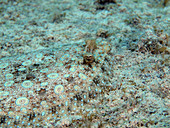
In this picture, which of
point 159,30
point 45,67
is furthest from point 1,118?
point 159,30

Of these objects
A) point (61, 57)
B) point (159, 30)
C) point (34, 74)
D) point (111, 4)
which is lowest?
point (34, 74)

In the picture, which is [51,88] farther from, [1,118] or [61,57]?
[1,118]

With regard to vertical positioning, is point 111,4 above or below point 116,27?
Result: above

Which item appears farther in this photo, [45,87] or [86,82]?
[86,82]

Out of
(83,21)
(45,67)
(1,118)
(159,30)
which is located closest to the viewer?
(1,118)

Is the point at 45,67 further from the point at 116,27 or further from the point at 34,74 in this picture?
the point at 116,27

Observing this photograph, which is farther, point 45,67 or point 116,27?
point 116,27

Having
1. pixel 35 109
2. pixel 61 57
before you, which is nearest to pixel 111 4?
pixel 61 57

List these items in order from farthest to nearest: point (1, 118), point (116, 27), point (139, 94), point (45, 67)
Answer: point (116, 27)
point (139, 94)
point (45, 67)
point (1, 118)
